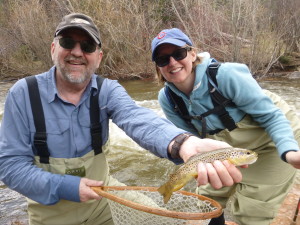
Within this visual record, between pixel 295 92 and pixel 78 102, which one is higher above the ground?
pixel 78 102

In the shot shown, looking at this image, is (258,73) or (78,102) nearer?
(78,102)

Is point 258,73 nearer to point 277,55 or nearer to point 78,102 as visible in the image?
point 277,55

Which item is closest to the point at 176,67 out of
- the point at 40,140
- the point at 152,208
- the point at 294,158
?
the point at 294,158

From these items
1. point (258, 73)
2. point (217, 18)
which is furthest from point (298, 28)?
point (217, 18)

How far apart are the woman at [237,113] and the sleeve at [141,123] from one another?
2.49ft

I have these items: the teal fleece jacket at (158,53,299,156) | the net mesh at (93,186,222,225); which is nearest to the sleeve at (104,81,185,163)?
the net mesh at (93,186,222,225)

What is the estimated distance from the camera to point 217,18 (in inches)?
618

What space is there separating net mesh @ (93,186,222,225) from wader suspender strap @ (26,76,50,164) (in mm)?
633

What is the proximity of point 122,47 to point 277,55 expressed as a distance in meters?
8.68

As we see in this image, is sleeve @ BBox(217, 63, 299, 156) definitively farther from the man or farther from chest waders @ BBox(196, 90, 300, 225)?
the man

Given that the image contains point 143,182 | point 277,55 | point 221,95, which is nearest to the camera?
point 221,95

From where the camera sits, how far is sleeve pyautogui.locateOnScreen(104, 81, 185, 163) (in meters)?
2.16

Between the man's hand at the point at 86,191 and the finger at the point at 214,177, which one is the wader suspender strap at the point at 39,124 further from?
the finger at the point at 214,177

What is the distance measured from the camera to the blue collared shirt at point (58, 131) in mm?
2312
